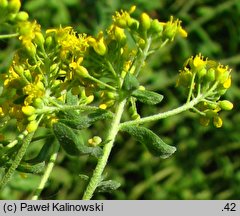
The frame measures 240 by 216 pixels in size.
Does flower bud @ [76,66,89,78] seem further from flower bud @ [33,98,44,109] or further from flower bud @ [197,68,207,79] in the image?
flower bud @ [197,68,207,79]

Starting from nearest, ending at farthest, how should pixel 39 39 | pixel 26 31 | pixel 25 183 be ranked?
pixel 26 31 → pixel 39 39 → pixel 25 183

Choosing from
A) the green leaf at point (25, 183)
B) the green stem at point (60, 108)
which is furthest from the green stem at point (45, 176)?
the green leaf at point (25, 183)

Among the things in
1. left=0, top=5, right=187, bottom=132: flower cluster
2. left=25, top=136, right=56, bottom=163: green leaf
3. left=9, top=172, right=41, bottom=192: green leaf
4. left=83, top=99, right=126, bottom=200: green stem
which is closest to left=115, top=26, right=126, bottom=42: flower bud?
left=0, top=5, right=187, bottom=132: flower cluster

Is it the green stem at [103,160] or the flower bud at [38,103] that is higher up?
the flower bud at [38,103]

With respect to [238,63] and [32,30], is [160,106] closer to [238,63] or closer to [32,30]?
[238,63]

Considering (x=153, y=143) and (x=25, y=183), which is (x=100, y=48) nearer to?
(x=153, y=143)

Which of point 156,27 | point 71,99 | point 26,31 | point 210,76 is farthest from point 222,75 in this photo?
point 26,31

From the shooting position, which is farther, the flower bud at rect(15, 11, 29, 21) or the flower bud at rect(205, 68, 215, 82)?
the flower bud at rect(205, 68, 215, 82)

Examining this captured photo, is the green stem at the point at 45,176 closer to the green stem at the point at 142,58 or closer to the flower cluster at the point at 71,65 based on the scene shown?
the flower cluster at the point at 71,65
